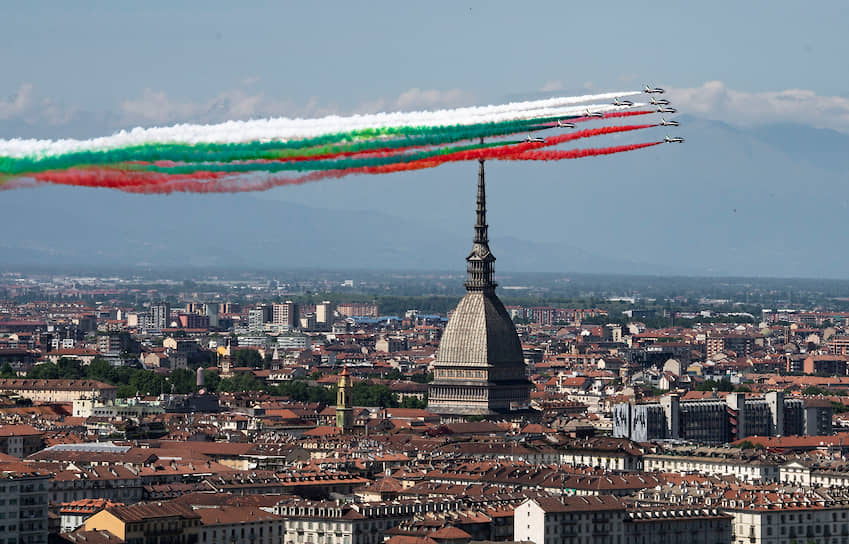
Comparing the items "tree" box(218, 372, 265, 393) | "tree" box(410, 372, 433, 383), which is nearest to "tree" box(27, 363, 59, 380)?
"tree" box(218, 372, 265, 393)

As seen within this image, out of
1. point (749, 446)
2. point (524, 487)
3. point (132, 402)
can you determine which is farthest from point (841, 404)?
point (524, 487)

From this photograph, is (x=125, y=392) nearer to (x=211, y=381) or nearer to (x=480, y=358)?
(x=211, y=381)

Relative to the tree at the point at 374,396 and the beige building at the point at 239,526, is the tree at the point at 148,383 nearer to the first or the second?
the tree at the point at 374,396

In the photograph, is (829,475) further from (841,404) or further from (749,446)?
(841,404)

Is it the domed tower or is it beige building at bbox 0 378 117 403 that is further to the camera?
beige building at bbox 0 378 117 403

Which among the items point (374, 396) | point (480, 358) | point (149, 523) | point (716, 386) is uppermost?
point (480, 358)

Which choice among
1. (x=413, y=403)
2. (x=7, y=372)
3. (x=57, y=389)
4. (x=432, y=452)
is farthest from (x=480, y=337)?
(x=7, y=372)

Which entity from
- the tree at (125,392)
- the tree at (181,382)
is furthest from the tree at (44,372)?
the tree at (125,392)

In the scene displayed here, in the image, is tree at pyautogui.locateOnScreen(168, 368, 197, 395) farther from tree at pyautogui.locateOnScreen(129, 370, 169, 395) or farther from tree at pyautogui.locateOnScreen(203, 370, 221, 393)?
tree at pyautogui.locateOnScreen(203, 370, 221, 393)
